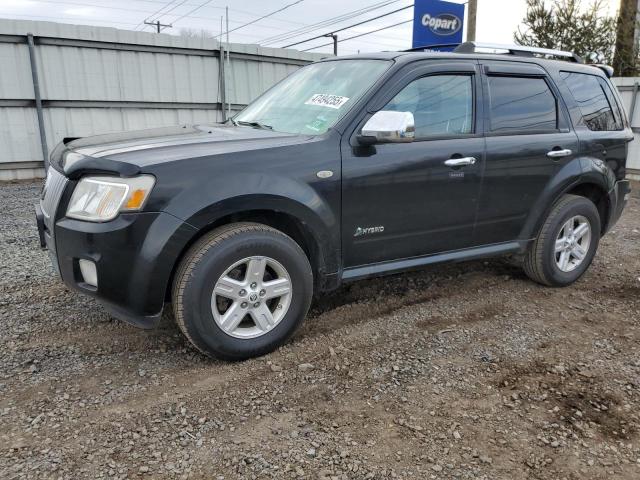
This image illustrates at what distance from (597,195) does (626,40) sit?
14449 millimetres

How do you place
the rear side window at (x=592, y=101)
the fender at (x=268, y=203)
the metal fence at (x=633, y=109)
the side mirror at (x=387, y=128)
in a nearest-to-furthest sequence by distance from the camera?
1. the fender at (x=268, y=203)
2. the side mirror at (x=387, y=128)
3. the rear side window at (x=592, y=101)
4. the metal fence at (x=633, y=109)

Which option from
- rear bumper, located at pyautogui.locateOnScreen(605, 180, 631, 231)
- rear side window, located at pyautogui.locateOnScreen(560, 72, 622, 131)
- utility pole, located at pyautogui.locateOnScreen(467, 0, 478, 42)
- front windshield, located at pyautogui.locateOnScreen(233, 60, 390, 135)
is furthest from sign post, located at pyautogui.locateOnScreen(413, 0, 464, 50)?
front windshield, located at pyautogui.locateOnScreen(233, 60, 390, 135)

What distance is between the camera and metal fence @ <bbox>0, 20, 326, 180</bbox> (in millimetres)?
8797

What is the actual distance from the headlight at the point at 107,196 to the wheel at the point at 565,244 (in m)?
3.15

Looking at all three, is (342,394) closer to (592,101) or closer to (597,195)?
(597,195)

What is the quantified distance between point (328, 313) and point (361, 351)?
0.63m

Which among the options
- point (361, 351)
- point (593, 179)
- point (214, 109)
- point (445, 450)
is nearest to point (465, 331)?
point (361, 351)

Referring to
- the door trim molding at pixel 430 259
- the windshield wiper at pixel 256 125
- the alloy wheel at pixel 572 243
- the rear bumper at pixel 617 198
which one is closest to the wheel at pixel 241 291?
the door trim molding at pixel 430 259

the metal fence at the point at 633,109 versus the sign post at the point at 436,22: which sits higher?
the sign post at the point at 436,22

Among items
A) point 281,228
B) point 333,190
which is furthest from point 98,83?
point 333,190

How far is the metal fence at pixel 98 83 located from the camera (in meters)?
8.80

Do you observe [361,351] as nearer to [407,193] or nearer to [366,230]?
[366,230]

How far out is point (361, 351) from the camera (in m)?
3.15

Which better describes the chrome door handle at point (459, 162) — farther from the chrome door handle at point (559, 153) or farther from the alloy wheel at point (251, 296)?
the alloy wheel at point (251, 296)
